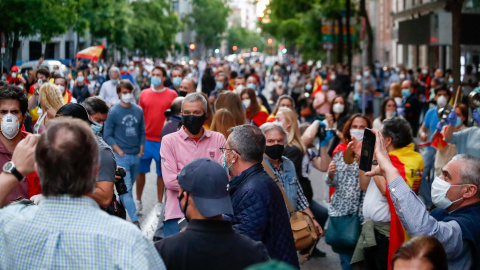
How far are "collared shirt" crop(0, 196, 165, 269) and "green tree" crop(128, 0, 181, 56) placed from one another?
193 feet

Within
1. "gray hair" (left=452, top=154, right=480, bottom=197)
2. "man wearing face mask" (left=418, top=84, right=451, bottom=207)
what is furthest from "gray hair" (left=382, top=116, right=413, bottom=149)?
"man wearing face mask" (left=418, top=84, right=451, bottom=207)

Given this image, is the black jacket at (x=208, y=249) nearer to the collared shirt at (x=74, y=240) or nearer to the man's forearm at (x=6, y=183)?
the collared shirt at (x=74, y=240)

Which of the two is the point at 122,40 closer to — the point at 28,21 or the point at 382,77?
the point at 382,77

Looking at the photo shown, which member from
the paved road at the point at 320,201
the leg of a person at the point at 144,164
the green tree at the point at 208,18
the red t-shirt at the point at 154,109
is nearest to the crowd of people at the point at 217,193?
the paved road at the point at 320,201

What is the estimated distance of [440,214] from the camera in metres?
5.21

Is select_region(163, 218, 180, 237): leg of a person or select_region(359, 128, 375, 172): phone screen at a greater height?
select_region(359, 128, 375, 172): phone screen

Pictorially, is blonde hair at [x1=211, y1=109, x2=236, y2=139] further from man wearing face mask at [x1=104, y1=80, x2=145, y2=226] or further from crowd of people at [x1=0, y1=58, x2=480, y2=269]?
man wearing face mask at [x1=104, y1=80, x2=145, y2=226]

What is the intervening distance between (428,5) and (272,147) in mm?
35757

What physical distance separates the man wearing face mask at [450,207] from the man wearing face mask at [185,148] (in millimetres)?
2151

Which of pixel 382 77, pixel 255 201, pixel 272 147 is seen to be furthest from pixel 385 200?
pixel 382 77

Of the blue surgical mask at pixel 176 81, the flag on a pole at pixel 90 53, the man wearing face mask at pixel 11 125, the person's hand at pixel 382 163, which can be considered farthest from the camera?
the flag on a pole at pixel 90 53

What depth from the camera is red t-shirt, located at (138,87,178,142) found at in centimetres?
1155

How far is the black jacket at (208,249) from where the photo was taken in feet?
12.4

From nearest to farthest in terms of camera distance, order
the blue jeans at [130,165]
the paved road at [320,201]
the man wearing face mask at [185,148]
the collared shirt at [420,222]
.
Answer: the collared shirt at [420,222]
the man wearing face mask at [185,148]
the paved road at [320,201]
the blue jeans at [130,165]
